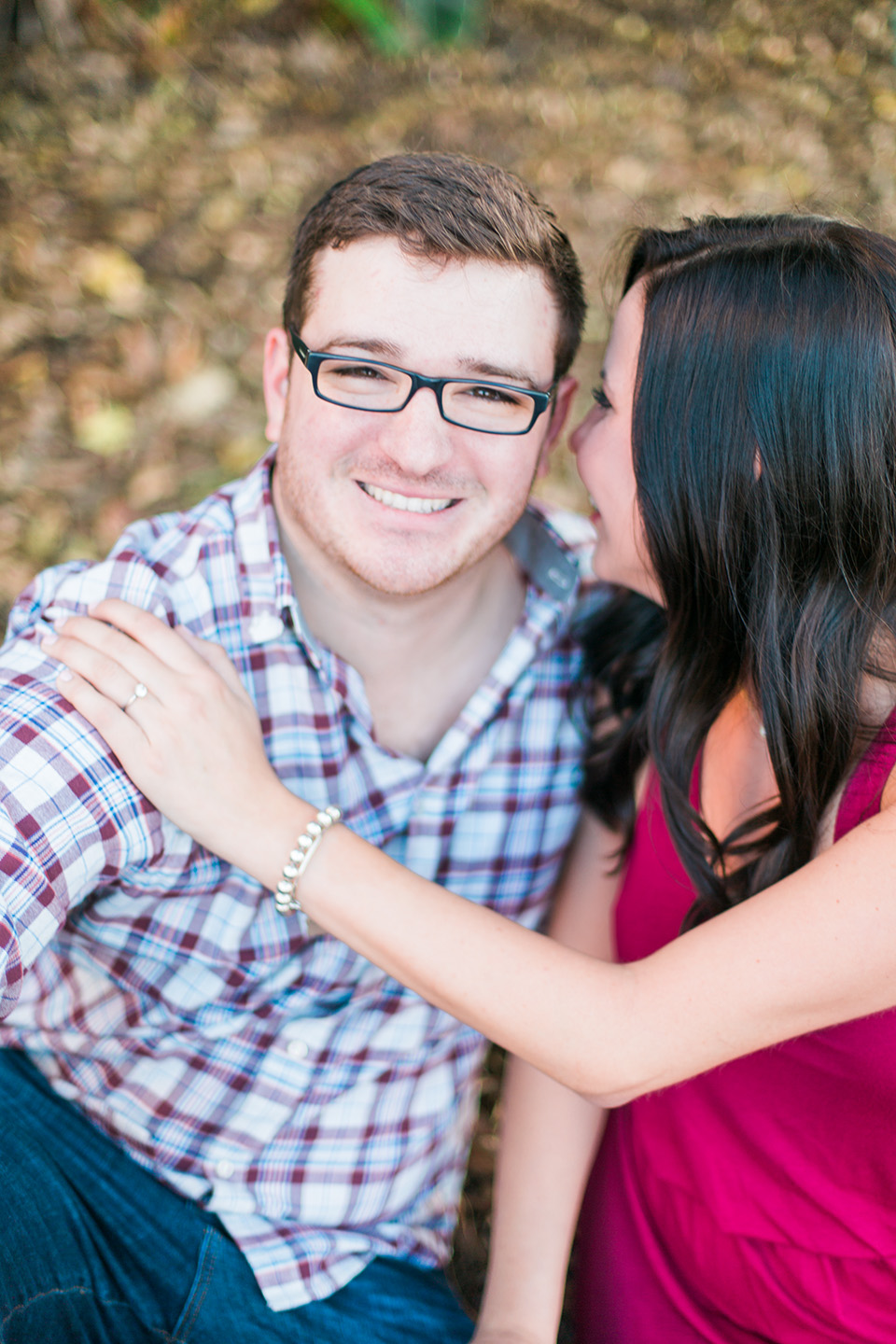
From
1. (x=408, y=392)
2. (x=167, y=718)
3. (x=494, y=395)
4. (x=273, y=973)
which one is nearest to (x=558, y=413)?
(x=494, y=395)

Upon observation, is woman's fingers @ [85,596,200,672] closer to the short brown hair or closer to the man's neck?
the man's neck

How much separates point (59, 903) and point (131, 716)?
1.01 feet

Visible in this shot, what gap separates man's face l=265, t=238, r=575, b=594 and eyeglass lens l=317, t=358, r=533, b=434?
0.02 metres

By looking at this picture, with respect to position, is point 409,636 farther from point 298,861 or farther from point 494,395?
point 298,861

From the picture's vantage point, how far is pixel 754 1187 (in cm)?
183

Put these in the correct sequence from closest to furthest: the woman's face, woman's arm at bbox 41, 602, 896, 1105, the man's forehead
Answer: woman's arm at bbox 41, 602, 896, 1105 → the man's forehead → the woman's face

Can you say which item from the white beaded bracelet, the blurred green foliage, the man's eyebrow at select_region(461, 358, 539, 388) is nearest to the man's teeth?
the man's eyebrow at select_region(461, 358, 539, 388)

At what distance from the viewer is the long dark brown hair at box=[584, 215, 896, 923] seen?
1.66 metres

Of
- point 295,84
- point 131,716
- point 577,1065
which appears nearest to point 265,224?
point 295,84

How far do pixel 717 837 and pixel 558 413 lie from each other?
100 centimetres

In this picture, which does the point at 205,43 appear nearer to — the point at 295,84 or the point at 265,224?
the point at 295,84

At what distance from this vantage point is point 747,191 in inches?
168

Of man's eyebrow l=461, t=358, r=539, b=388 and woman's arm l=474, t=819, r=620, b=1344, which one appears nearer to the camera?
man's eyebrow l=461, t=358, r=539, b=388

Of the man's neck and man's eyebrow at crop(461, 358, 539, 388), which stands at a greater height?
man's eyebrow at crop(461, 358, 539, 388)
